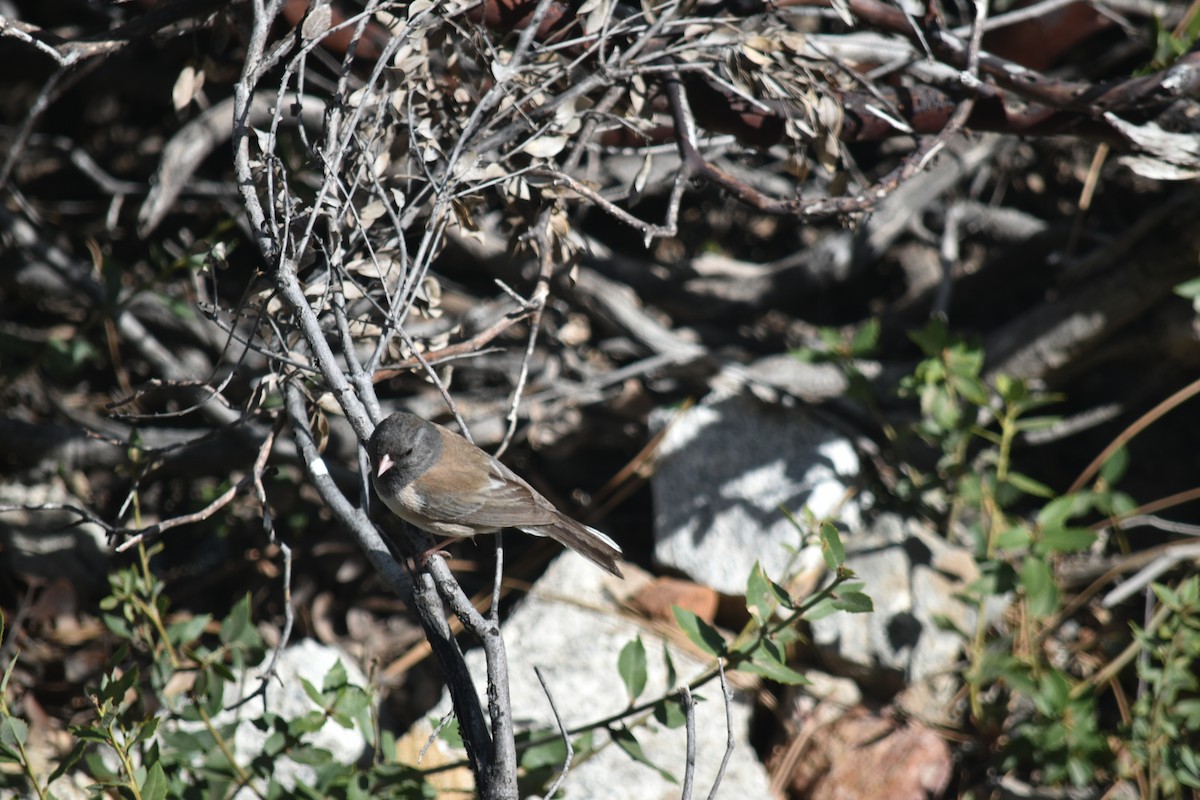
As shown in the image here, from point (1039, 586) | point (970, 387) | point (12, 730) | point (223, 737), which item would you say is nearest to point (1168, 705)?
point (1039, 586)

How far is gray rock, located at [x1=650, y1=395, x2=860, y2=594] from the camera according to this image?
3420 millimetres

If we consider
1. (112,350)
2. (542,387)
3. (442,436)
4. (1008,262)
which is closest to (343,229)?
(442,436)

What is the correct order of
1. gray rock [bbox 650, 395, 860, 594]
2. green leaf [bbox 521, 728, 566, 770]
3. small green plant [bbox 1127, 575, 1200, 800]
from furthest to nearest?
gray rock [bbox 650, 395, 860, 594], small green plant [bbox 1127, 575, 1200, 800], green leaf [bbox 521, 728, 566, 770]

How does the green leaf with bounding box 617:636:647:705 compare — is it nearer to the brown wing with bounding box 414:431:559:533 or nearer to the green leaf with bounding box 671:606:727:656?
the green leaf with bounding box 671:606:727:656

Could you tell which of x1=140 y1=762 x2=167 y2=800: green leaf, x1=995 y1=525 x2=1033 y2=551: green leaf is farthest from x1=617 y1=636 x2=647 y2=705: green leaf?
x1=995 y1=525 x2=1033 y2=551: green leaf

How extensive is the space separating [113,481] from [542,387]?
5.93ft

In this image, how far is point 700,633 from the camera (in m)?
2.27

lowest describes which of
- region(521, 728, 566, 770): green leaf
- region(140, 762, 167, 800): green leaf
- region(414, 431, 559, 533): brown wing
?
region(521, 728, 566, 770): green leaf

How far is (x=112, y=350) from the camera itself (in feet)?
11.9

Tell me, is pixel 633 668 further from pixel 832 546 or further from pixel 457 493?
pixel 457 493

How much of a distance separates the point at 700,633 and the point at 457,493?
80 cm

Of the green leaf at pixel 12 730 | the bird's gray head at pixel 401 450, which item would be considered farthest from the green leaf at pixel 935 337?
the green leaf at pixel 12 730

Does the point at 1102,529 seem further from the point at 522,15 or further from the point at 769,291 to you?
the point at 522,15

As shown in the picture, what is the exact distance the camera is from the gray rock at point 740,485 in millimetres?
3420
